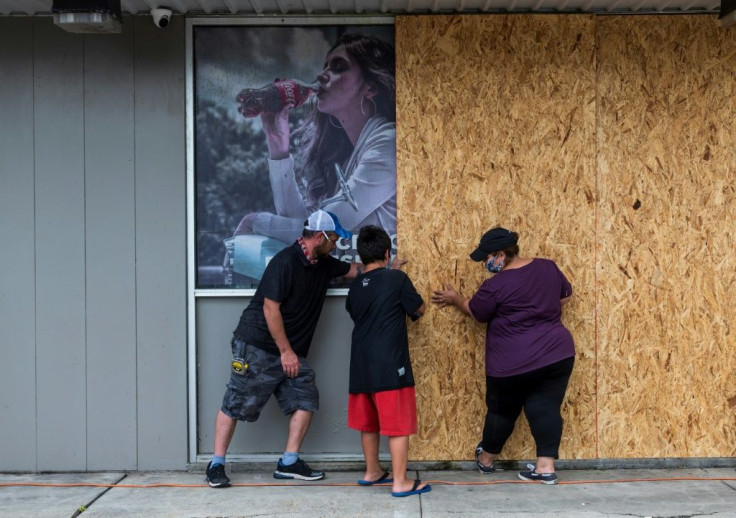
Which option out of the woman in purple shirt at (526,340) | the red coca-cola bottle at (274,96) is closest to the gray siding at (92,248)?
the red coca-cola bottle at (274,96)

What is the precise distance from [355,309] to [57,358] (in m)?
2.31

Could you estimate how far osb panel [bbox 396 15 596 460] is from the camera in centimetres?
659

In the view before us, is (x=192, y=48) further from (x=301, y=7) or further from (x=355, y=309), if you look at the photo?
(x=355, y=309)

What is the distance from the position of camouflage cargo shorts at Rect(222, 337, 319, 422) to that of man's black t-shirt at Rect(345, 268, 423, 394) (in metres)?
0.48

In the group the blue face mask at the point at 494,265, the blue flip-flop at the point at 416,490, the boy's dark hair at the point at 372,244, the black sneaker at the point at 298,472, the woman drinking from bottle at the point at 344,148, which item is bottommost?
the blue flip-flop at the point at 416,490

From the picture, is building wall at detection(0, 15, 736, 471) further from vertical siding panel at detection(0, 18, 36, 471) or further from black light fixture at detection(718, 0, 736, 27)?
black light fixture at detection(718, 0, 736, 27)

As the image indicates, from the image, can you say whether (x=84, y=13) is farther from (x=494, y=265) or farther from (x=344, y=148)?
(x=494, y=265)

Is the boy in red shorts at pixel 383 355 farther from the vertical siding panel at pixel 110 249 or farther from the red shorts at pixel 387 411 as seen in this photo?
the vertical siding panel at pixel 110 249

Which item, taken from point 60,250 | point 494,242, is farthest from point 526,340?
point 60,250

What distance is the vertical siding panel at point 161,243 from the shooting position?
6.66m

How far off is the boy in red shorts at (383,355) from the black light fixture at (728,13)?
8.76 feet

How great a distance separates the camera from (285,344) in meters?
6.23

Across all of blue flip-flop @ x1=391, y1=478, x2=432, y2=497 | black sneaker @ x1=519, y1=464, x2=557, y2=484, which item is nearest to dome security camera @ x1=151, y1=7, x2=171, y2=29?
blue flip-flop @ x1=391, y1=478, x2=432, y2=497

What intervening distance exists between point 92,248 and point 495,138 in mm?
3046
